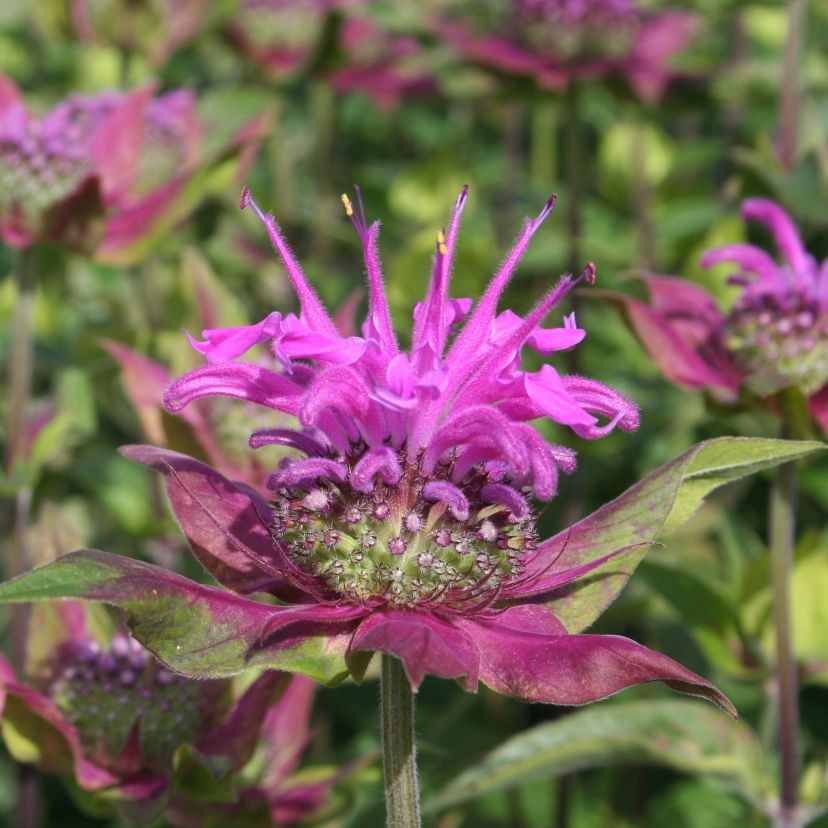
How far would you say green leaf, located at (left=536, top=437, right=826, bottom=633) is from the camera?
3.23 feet

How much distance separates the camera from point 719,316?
153 cm

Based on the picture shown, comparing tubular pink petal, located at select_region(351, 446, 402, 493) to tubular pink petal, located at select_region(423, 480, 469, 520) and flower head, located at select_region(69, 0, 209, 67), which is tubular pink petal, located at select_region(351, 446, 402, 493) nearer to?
tubular pink petal, located at select_region(423, 480, 469, 520)

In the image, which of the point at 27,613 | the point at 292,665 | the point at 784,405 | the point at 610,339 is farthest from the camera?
the point at 610,339

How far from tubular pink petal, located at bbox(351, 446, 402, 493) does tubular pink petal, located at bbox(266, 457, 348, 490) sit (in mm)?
14

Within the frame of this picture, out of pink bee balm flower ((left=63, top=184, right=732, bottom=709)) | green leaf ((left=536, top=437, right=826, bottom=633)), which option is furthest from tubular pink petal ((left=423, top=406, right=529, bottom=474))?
green leaf ((left=536, top=437, right=826, bottom=633))

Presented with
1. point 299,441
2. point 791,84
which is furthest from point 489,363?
point 791,84

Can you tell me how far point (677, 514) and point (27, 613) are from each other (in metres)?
0.86

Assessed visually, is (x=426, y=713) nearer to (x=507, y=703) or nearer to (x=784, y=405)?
(x=507, y=703)

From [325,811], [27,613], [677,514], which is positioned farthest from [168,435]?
[677,514]

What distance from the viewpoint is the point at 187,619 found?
916 millimetres

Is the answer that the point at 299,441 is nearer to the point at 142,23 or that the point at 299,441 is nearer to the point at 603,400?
the point at 603,400

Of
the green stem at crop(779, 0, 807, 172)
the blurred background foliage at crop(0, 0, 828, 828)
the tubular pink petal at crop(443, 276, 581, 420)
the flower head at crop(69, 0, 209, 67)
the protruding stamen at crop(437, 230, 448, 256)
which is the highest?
the protruding stamen at crop(437, 230, 448, 256)

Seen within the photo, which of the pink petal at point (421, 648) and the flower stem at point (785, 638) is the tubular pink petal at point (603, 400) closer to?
the pink petal at point (421, 648)

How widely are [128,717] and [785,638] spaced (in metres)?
0.71
